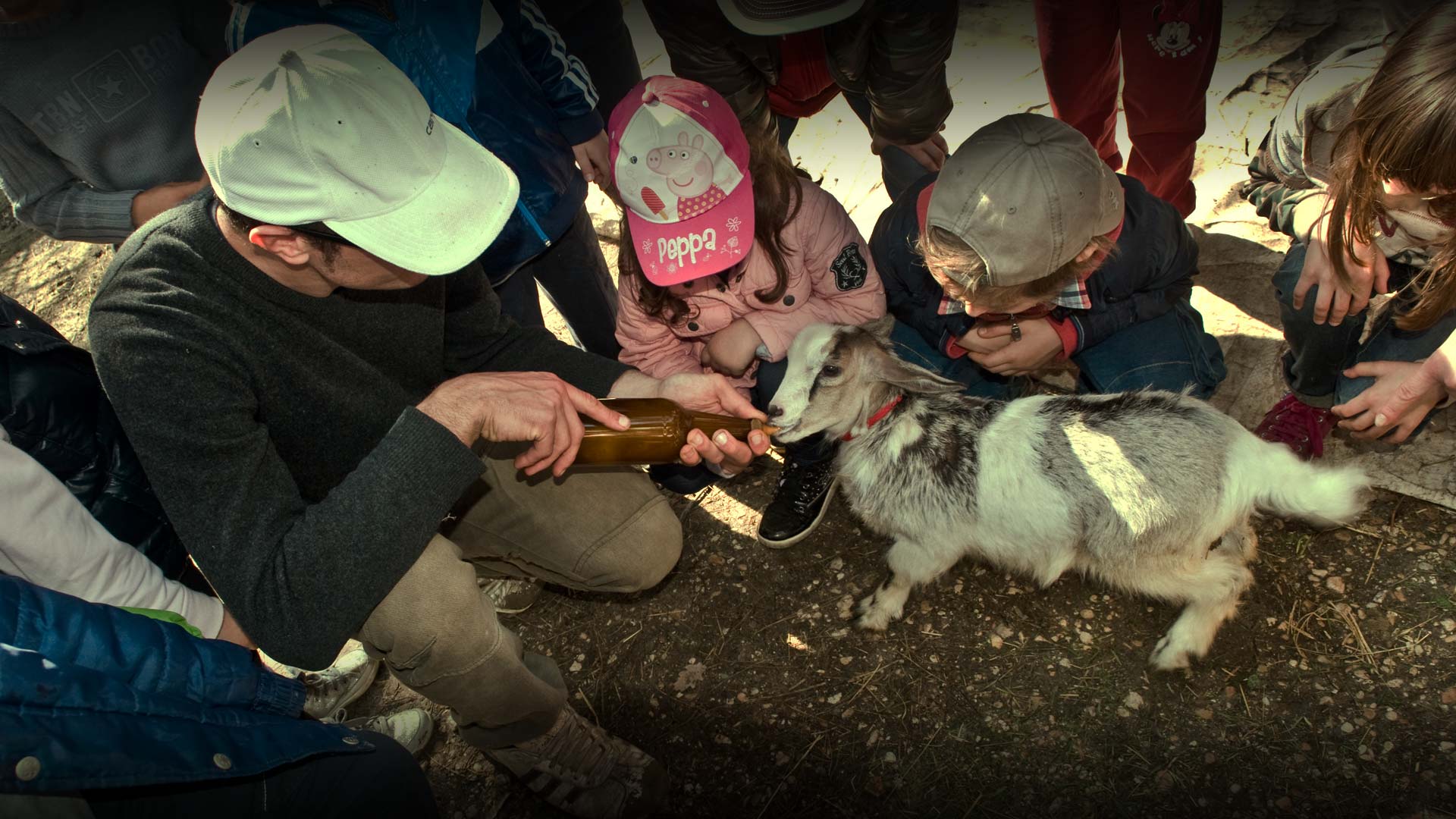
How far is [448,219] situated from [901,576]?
181cm

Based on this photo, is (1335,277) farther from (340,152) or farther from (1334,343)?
(340,152)

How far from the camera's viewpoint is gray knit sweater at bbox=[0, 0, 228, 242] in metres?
2.36

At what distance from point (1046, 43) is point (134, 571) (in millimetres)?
3471

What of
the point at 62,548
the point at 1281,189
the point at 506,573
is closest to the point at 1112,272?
the point at 1281,189

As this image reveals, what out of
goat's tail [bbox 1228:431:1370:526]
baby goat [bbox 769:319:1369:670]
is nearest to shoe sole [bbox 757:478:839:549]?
baby goat [bbox 769:319:1369:670]

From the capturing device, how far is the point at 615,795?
2494 millimetres

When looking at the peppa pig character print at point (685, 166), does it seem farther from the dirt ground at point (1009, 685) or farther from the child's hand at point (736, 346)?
the dirt ground at point (1009, 685)

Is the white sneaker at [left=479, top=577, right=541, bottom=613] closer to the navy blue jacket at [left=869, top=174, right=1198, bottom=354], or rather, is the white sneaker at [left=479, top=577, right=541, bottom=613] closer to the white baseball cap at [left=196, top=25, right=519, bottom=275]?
the white baseball cap at [left=196, top=25, right=519, bottom=275]

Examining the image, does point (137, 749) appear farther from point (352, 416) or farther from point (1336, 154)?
point (1336, 154)

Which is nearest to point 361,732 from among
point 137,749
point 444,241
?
point 137,749

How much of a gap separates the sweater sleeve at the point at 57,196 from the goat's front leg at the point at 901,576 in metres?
2.59

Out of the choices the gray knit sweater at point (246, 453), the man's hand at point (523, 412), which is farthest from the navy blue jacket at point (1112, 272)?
the gray knit sweater at point (246, 453)

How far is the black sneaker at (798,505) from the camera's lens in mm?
3088

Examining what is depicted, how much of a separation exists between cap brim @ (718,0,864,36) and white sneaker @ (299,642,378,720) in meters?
2.54
